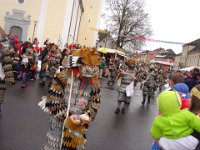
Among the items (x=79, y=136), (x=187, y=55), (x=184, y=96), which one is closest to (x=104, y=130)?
(x=184, y=96)

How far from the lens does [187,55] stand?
110812 mm

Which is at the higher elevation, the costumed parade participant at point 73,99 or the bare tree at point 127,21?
the bare tree at point 127,21

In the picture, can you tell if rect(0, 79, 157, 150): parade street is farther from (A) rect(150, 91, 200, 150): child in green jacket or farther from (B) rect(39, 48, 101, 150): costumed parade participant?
(A) rect(150, 91, 200, 150): child in green jacket

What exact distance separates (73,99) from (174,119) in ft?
4.10

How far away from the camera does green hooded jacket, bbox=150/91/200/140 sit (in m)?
4.24

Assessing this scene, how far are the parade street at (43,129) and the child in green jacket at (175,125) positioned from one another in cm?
284

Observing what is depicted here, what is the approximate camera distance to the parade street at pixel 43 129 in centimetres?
696

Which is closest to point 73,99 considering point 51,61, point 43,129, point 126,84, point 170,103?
point 170,103

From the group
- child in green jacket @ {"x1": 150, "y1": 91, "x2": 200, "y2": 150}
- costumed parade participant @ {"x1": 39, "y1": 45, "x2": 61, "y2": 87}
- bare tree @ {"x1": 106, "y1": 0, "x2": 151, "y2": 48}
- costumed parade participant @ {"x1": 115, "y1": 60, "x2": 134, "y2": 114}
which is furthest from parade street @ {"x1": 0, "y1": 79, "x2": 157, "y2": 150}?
bare tree @ {"x1": 106, "y1": 0, "x2": 151, "y2": 48}

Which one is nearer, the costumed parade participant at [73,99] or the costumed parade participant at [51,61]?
the costumed parade participant at [73,99]

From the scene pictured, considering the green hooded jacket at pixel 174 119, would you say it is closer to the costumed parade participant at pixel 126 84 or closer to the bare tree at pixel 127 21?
the costumed parade participant at pixel 126 84

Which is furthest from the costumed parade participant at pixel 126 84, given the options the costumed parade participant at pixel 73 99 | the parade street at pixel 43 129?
the costumed parade participant at pixel 73 99

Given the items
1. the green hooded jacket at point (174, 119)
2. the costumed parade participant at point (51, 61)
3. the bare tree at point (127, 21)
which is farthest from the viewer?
the bare tree at point (127, 21)

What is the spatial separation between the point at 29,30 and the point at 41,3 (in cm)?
296
